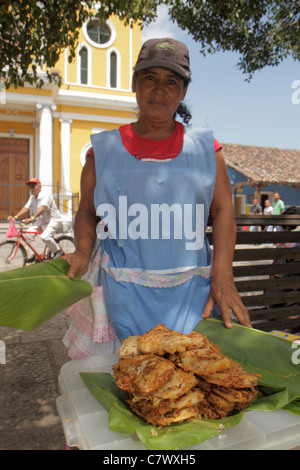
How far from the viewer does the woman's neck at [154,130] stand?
1.49m

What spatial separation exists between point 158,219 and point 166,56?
60cm

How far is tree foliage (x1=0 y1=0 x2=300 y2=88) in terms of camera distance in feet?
13.1

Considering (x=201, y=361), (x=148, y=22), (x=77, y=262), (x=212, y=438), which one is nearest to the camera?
(x=212, y=438)

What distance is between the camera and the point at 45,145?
13742 mm

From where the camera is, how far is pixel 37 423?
239 cm

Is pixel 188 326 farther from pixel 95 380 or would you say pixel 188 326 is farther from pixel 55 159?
pixel 55 159

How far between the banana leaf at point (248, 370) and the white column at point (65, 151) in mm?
14636

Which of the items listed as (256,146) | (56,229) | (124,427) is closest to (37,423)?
(124,427)

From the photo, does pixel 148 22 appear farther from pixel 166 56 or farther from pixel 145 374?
pixel 145 374

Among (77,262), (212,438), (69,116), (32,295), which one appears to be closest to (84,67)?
(69,116)

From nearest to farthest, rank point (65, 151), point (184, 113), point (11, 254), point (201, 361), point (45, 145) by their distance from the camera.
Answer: point (201, 361) < point (184, 113) < point (11, 254) < point (45, 145) < point (65, 151)

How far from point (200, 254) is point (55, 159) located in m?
14.9

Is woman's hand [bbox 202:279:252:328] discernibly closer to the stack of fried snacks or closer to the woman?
the woman

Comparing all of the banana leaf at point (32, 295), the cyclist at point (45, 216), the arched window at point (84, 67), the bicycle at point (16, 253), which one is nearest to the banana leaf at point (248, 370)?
the banana leaf at point (32, 295)
